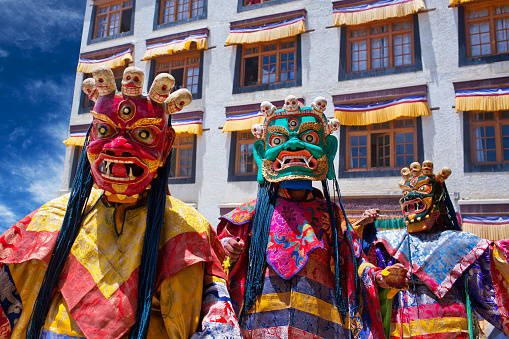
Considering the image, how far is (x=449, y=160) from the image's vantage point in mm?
9797

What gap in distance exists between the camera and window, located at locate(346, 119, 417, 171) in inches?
409

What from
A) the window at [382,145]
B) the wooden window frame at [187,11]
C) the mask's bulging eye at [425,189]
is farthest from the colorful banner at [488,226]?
the wooden window frame at [187,11]

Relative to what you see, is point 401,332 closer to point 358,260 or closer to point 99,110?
point 358,260

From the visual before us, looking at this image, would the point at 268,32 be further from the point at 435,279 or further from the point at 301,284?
the point at 301,284

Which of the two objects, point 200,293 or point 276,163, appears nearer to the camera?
point 200,293

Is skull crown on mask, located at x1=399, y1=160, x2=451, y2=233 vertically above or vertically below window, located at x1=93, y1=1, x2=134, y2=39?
below

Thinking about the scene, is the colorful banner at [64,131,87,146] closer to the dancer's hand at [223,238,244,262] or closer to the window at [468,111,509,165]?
the window at [468,111,509,165]

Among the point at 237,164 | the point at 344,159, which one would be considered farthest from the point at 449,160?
the point at 237,164

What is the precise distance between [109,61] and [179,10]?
2821mm

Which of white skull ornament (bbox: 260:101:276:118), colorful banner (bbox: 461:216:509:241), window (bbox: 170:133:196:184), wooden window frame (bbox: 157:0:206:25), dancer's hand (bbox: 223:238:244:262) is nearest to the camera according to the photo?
dancer's hand (bbox: 223:238:244:262)

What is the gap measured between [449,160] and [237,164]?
541 cm

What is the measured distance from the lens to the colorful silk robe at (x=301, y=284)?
3.06 meters

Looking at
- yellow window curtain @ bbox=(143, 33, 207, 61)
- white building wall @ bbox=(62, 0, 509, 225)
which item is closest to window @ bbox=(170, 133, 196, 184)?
white building wall @ bbox=(62, 0, 509, 225)

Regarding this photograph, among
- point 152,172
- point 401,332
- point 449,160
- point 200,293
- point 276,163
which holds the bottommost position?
point 401,332
